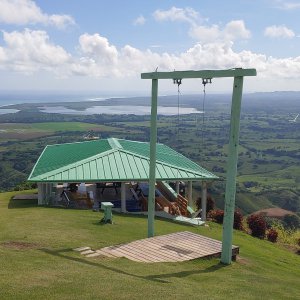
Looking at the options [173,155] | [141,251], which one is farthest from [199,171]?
[141,251]

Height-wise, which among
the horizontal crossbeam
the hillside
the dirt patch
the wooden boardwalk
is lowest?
the hillside

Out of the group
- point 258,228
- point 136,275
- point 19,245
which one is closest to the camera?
point 136,275

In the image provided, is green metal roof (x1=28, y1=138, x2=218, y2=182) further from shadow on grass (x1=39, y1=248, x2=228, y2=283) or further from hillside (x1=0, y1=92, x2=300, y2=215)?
hillside (x1=0, y1=92, x2=300, y2=215)

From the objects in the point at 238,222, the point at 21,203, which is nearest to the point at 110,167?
the point at 21,203

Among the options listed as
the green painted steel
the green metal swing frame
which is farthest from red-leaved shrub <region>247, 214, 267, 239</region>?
the green metal swing frame

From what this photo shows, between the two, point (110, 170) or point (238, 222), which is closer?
point (110, 170)

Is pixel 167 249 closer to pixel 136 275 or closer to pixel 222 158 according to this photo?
pixel 136 275

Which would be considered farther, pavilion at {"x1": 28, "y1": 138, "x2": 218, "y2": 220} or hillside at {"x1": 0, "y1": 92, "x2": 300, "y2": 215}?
hillside at {"x1": 0, "y1": 92, "x2": 300, "y2": 215}
